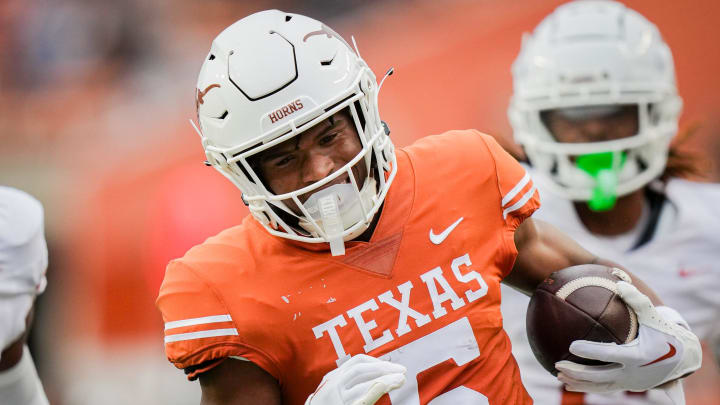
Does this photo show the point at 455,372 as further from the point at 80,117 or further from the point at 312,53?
the point at 80,117

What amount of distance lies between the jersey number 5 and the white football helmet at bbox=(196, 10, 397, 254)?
21 cm

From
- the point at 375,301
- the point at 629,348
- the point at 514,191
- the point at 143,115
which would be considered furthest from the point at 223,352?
the point at 143,115

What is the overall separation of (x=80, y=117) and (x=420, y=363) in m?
2.71

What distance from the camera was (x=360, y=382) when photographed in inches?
55.1

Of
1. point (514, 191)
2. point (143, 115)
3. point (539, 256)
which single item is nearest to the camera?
point (514, 191)

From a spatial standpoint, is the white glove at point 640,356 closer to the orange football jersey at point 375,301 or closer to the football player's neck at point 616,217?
the orange football jersey at point 375,301

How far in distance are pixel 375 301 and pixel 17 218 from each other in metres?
1.10

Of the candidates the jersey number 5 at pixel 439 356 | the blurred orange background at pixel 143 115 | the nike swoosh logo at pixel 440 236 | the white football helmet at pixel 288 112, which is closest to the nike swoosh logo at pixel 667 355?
the jersey number 5 at pixel 439 356

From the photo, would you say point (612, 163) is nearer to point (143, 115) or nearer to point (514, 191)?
point (514, 191)

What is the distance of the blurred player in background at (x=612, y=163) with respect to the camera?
7.80 ft

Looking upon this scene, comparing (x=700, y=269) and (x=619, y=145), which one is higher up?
(x=619, y=145)

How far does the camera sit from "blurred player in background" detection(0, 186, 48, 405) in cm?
212

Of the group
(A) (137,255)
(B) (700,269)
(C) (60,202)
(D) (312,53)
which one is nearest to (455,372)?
(D) (312,53)

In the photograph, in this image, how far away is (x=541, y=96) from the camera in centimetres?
245
